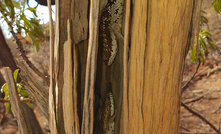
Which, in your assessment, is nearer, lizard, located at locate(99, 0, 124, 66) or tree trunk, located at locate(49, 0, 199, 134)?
tree trunk, located at locate(49, 0, 199, 134)

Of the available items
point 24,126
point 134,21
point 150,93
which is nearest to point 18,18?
point 24,126

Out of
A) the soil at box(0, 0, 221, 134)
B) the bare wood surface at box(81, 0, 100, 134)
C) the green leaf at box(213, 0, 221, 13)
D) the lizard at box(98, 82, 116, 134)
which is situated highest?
the green leaf at box(213, 0, 221, 13)

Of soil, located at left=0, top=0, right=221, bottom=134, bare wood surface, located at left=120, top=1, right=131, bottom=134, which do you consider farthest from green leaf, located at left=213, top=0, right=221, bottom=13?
bare wood surface, located at left=120, top=1, right=131, bottom=134

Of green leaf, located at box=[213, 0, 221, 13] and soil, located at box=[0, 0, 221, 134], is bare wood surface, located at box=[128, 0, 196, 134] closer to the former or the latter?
green leaf, located at box=[213, 0, 221, 13]

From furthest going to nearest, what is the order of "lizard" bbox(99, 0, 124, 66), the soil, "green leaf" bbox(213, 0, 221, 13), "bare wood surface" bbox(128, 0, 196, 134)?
the soil, "green leaf" bbox(213, 0, 221, 13), "lizard" bbox(99, 0, 124, 66), "bare wood surface" bbox(128, 0, 196, 134)

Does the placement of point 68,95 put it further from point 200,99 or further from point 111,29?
point 200,99

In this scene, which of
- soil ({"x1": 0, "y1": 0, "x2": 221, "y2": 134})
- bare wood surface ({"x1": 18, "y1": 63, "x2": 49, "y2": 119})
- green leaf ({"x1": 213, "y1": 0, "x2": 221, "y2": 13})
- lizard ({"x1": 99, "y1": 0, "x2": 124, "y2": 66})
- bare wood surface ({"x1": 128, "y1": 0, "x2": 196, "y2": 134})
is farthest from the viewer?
soil ({"x1": 0, "y1": 0, "x2": 221, "y2": 134})

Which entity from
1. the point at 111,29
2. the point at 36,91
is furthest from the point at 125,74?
the point at 36,91

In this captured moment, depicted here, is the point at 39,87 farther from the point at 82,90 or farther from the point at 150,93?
the point at 150,93
